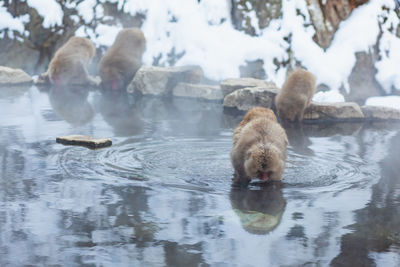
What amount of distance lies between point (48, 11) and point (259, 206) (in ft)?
36.4

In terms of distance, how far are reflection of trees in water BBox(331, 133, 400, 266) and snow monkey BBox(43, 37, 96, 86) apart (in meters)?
8.27

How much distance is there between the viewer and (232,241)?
3734 millimetres

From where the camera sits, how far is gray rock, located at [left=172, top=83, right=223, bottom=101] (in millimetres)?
11156

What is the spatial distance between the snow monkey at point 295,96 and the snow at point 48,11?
728 centimetres

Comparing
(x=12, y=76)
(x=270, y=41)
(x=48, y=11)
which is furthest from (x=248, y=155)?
(x=48, y=11)

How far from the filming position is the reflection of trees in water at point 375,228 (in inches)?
139

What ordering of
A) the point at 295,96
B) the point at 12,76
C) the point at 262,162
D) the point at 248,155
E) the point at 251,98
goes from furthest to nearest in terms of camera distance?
the point at 12,76
the point at 251,98
the point at 295,96
the point at 248,155
the point at 262,162

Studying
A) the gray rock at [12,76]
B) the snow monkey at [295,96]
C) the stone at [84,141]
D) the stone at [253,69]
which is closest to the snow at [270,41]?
the stone at [253,69]

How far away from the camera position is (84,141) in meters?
6.48

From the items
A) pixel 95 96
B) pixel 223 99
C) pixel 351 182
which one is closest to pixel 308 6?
pixel 223 99

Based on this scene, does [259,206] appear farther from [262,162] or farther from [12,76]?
[12,76]

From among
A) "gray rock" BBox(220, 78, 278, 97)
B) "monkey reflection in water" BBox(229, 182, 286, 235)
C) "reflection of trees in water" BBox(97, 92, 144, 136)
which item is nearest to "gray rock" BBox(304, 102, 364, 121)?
"gray rock" BBox(220, 78, 278, 97)

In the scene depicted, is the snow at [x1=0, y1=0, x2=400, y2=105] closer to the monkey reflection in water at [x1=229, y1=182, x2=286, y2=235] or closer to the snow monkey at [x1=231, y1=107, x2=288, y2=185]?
the snow monkey at [x1=231, y1=107, x2=288, y2=185]

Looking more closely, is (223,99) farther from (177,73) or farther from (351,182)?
(351,182)
